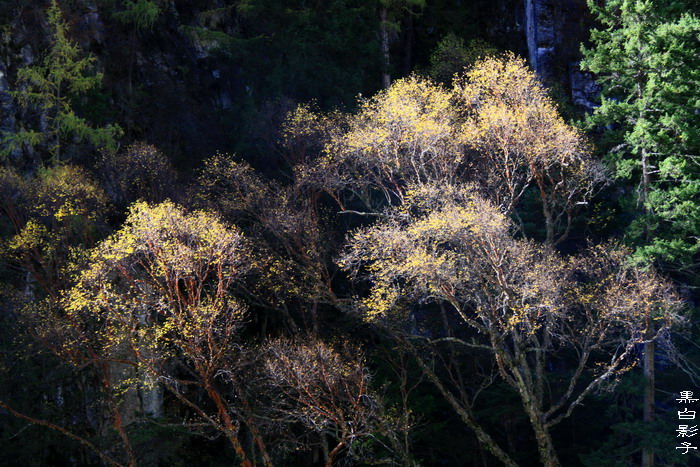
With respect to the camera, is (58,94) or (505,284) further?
(58,94)

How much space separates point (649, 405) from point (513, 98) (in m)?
10.1

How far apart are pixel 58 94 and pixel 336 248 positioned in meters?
13.0

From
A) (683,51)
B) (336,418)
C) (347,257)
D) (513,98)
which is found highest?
(513,98)

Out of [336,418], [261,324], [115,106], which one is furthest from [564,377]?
[115,106]

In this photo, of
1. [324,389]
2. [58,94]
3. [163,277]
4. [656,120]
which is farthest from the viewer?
A: [58,94]

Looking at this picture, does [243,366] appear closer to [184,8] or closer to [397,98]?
[397,98]

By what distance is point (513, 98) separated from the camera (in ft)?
69.8

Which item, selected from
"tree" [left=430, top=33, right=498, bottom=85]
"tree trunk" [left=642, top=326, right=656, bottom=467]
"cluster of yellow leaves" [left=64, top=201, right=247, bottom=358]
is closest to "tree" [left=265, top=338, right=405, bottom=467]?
"cluster of yellow leaves" [left=64, top=201, right=247, bottom=358]

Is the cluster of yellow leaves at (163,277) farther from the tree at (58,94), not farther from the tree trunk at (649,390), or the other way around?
the tree trunk at (649,390)

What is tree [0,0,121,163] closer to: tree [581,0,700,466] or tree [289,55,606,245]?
tree [289,55,606,245]

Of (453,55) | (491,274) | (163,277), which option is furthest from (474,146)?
(163,277)

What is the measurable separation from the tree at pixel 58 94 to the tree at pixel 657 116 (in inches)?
721

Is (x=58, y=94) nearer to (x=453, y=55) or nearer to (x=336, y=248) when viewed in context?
(x=336, y=248)

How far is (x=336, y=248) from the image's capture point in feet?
72.5
